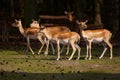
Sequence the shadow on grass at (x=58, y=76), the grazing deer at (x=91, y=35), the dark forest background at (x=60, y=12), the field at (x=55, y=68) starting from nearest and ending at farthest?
the shadow on grass at (x=58, y=76), the field at (x=55, y=68), the grazing deer at (x=91, y=35), the dark forest background at (x=60, y=12)

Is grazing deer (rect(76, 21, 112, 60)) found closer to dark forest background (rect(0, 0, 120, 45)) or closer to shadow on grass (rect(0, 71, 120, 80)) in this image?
shadow on grass (rect(0, 71, 120, 80))

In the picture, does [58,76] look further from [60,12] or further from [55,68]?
[60,12]

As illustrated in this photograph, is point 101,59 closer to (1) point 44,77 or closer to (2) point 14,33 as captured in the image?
(1) point 44,77

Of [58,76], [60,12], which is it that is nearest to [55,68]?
[58,76]

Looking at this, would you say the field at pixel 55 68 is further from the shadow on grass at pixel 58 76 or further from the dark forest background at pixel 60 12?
the dark forest background at pixel 60 12

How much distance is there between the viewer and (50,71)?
15.0 m

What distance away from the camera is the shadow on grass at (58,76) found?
13.4m

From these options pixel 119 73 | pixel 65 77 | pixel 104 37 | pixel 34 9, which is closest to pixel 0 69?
pixel 65 77

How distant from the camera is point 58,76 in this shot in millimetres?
13828

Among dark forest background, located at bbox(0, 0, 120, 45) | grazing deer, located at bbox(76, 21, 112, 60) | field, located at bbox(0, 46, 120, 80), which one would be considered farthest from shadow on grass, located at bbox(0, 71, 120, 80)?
dark forest background, located at bbox(0, 0, 120, 45)

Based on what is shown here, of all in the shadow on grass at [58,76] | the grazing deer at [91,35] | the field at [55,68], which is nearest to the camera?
the shadow on grass at [58,76]

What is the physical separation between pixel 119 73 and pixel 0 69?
4.01 metres

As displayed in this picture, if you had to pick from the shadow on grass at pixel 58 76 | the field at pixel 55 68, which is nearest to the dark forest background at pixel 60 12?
the field at pixel 55 68

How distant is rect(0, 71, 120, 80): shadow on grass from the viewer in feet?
44.0
